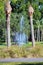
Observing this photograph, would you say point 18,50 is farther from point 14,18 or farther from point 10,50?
point 14,18

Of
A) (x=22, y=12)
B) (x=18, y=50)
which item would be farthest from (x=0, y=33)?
(x=18, y=50)

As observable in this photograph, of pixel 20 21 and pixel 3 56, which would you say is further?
pixel 20 21

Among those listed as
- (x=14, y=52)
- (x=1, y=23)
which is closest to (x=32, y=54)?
(x=14, y=52)

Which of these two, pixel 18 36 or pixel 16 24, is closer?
pixel 16 24

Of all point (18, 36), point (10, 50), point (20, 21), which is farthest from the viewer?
point (18, 36)

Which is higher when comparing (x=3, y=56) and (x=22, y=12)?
(x=22, y=12)

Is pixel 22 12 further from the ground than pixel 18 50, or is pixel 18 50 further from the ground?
pixel 22 12

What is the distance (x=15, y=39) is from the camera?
58.3 metres

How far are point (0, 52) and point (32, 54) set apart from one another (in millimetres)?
2631

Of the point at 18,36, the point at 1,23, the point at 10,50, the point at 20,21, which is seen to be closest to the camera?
the point at 10,50

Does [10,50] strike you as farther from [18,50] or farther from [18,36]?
[18,36]

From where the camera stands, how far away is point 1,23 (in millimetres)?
53406

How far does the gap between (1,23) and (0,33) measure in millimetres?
5620

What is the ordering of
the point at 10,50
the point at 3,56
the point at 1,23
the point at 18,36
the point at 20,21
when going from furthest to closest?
the point at 18,36, the point at 20,21, the point at 1,23, the point at 10,50, the point at 3,56
